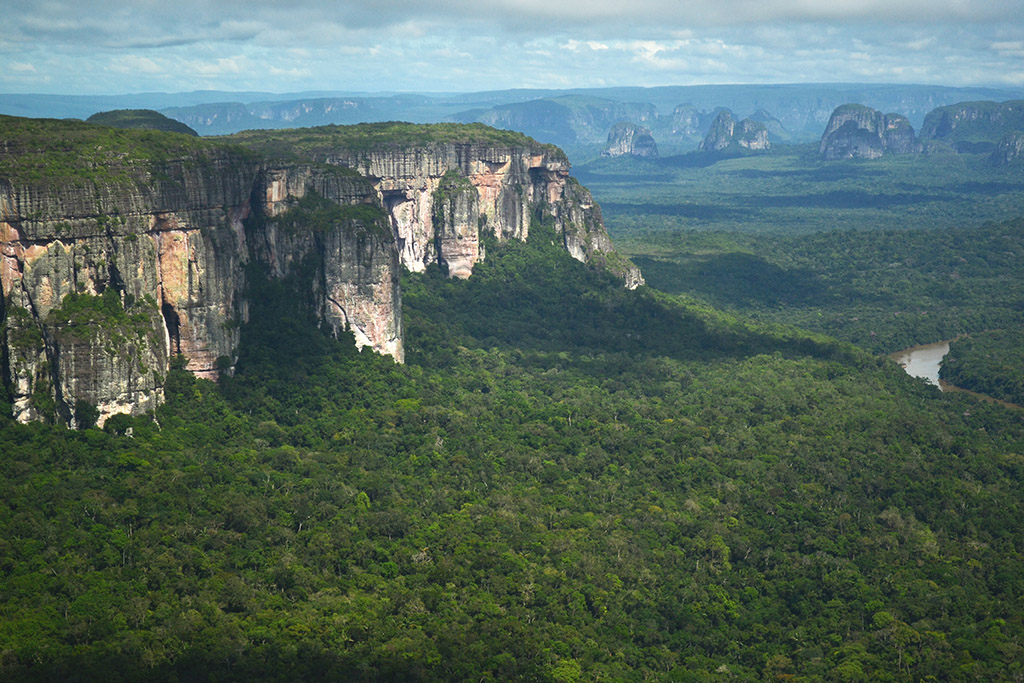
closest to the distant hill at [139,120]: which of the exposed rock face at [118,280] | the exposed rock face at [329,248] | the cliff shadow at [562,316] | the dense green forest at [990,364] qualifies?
the cliff shadow at [562,316]

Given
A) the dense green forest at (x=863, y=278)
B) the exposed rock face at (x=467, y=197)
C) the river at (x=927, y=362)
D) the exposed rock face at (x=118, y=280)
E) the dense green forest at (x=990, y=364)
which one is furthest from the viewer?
the dense green forest at (x=863, y=278)

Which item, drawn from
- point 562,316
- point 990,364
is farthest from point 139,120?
point 990,364

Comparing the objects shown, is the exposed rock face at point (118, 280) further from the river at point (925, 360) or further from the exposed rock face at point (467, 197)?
the river at point (925, 360)

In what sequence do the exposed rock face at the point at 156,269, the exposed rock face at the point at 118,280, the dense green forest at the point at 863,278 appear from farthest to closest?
1. the dense green forest at the point at 863,278
2. the exposed rock face at the point at 156,269
3. the exposed rock face at the point at 118,280

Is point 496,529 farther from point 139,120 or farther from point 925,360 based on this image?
point 139,120

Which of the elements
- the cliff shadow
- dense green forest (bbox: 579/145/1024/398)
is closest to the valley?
the cliff shadow

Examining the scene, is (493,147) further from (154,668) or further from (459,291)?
(154,668)

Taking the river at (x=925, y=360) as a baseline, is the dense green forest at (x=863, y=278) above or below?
above

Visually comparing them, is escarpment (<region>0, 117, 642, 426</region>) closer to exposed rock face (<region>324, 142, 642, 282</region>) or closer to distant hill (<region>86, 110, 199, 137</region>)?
exposed rock face (<region>324, 142, 642, 282</region>)
